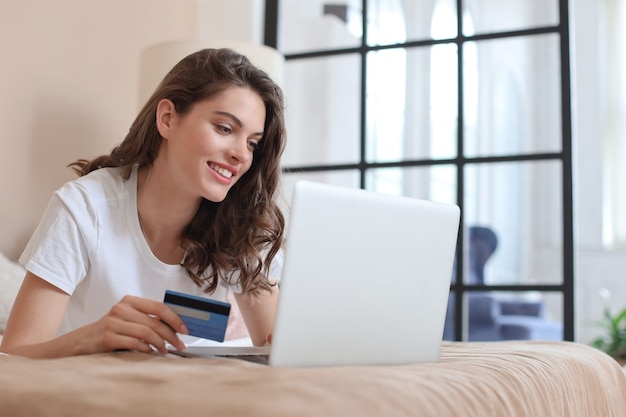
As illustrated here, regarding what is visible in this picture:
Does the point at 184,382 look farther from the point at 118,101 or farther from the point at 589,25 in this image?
the point at 589,25

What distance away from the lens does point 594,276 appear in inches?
251

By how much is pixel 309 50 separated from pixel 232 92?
78.2 inches

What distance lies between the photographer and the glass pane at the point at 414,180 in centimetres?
334

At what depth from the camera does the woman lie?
4.74 feet

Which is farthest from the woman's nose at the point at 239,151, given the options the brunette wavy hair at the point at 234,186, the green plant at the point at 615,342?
the green plant at the point at 615,342

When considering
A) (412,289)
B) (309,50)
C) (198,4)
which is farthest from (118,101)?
(412,289)

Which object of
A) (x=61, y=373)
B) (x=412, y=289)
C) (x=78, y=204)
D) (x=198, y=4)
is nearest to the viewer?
(x=61, y=373)

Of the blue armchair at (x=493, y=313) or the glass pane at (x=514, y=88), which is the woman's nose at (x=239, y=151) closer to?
the glass pane at (x=514, y=88)

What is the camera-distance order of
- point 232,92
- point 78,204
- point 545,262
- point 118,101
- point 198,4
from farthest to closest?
point 545,262 < point 198,4 < point 118,101 < point 232,92 < point 78,204

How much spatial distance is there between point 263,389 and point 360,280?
0.32 metres

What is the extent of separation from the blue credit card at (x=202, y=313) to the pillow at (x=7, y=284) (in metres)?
1.12

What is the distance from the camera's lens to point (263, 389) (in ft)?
2.30

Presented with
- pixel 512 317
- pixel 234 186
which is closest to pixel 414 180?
pixel 234 186

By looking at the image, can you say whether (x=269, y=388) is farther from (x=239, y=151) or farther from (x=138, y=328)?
(x=239, y=151)
